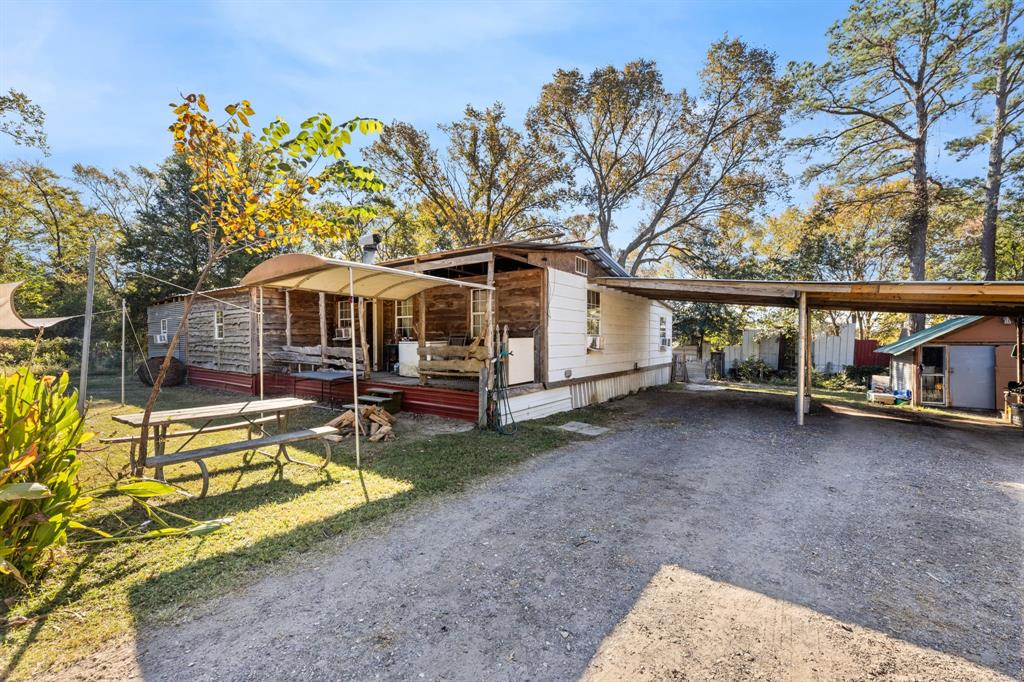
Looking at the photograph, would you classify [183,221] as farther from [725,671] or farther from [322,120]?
[725,671]

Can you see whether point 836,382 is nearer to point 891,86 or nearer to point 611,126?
point 891,86

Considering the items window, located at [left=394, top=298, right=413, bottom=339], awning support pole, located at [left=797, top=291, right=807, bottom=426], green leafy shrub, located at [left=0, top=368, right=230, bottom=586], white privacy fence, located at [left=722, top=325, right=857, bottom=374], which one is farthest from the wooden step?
white privacy fence, located at [left=722, top=325, right=857, bottom=374]

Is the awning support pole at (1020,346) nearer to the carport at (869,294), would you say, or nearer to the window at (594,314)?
the carport at (869,294)

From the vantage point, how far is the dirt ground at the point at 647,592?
2201mm

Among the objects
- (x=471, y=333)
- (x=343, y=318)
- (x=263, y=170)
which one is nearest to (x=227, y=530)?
(x=263, y=170)

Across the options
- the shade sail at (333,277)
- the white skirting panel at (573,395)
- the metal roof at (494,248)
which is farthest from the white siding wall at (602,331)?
the shade sail at (333,277)

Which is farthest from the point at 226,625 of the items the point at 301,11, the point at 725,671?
the point at 301,11

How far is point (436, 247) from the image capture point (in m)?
23.3

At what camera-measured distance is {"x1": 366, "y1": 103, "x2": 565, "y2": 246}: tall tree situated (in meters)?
18.8

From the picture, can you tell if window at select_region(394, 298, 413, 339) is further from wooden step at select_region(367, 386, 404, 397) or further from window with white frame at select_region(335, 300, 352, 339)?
wooden step at select_region(367, 386, 404, 397)

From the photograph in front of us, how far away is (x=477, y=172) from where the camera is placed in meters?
19.5

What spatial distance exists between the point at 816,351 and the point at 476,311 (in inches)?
670

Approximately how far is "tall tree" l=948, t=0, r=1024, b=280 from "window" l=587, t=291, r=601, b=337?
1419 cm

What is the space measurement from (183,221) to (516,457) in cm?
2207
